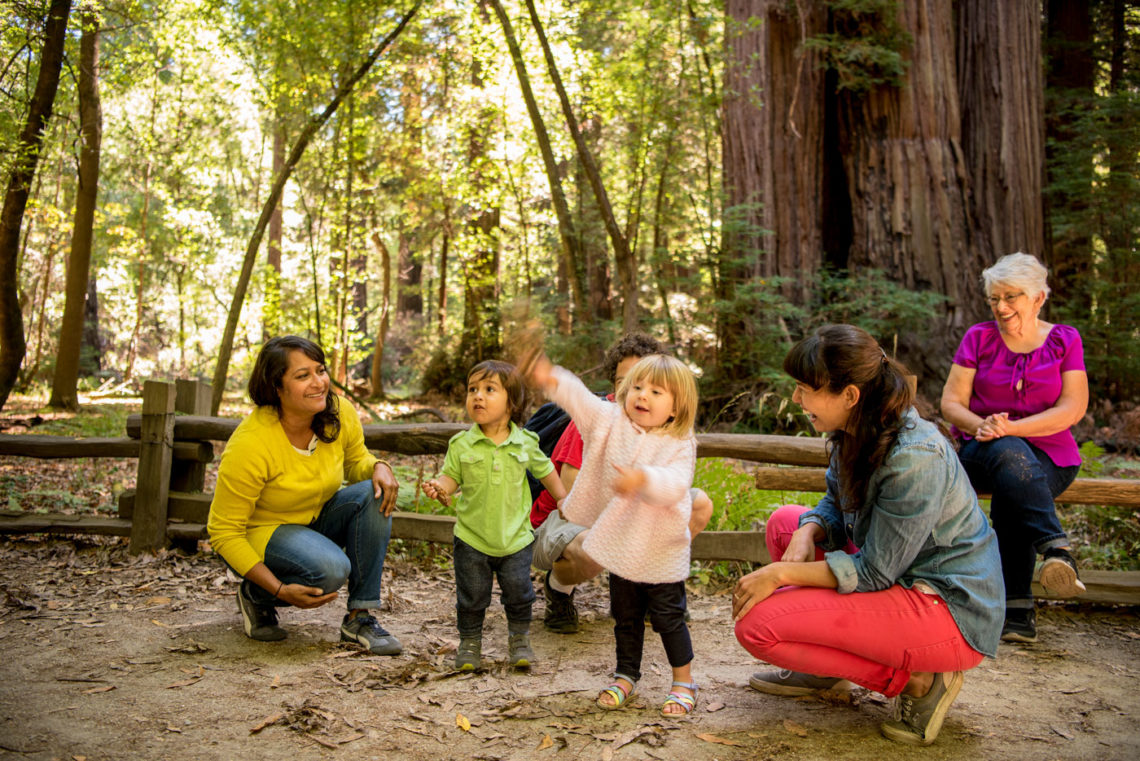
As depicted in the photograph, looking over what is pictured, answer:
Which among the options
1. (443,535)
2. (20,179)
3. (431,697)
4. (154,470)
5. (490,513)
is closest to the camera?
(431,697)

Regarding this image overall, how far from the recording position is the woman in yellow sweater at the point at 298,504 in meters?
3.39

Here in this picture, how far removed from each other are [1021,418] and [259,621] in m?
3.59

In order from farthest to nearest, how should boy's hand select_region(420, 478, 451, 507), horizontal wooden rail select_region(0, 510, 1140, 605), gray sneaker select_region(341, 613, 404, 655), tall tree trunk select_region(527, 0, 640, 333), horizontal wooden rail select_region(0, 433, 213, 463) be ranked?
tall tree trunk select_region(527, 0, 640, 333) < horizontal wooden rail select_region(0, 433, 213, 463) < horizontal wooden rail select_region(0, 510, 1140, 605) < gray sneaker select_region(341, 613, 404, 655) < boy's hand select_region(420, 478, 451, 507)

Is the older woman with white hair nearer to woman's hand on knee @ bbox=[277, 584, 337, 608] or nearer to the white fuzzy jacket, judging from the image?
the white fuzzy jacket

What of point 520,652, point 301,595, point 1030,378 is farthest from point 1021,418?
point 301,595

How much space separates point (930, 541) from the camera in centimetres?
262

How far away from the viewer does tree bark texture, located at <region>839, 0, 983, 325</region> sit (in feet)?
30.2

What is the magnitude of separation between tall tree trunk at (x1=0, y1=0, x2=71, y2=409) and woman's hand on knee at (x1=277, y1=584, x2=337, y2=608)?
4960mm

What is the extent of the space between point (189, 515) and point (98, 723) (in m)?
2.34

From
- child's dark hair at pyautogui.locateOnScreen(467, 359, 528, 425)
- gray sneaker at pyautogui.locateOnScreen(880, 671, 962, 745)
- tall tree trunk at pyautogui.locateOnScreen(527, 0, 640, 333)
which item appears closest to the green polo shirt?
child's dark hair at pyautogui.locateOnScreen(467, 359, 528, 425)

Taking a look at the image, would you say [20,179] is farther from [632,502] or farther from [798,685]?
[798,685]

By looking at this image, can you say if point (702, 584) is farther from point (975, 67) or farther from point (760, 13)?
point (975, 67)

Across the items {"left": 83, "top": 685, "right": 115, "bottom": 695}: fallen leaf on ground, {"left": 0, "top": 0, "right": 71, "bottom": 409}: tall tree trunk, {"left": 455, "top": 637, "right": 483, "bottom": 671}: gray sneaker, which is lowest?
{"left": 83, "top": 685, "right": 115, "bottom": 695}: fallen leaf on ground

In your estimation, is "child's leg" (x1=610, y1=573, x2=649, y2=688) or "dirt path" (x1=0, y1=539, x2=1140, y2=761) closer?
"dirt path" (x1=0, y1=539, x2=1140, y2=761)
